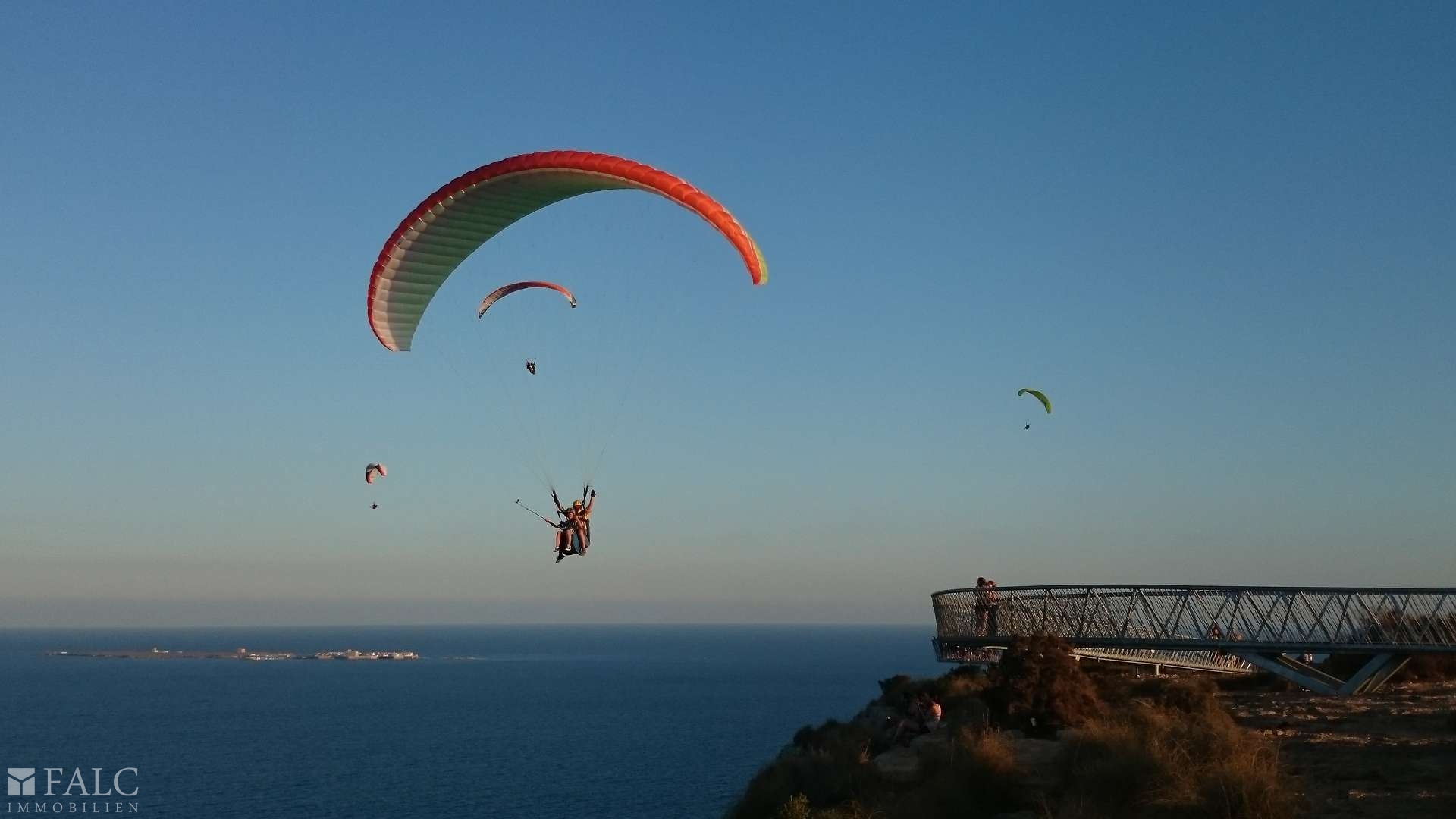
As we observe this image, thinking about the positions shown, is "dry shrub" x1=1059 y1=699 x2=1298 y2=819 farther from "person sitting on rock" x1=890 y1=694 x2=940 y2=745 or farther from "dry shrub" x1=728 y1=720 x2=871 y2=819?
"person sitting on rock" x1=890 y1=694 x2=940 y2=745

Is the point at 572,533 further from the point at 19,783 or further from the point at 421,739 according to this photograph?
the point at 421,739

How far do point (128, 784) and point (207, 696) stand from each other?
6687cm

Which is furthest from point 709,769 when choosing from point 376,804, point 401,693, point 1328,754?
point 401,693

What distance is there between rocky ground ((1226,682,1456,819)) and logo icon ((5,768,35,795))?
224ft

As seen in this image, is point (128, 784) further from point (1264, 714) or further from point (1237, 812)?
point (1237, 812)

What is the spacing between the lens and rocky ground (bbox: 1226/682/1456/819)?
12938 millimetres

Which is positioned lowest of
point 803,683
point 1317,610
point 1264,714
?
point 803,683

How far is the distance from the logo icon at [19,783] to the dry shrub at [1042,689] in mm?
64624

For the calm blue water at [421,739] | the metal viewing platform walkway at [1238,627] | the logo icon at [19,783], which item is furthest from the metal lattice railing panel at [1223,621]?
the logo icon at [19,783]

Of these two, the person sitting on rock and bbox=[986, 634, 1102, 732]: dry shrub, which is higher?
bbox=[986, 634, 1102, 732]: dry shrub

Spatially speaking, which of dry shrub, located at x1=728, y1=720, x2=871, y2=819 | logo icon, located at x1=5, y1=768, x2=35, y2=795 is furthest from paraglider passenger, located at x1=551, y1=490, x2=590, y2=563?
logo icon, located at x1=5, y1=768, x2=35, y2=795

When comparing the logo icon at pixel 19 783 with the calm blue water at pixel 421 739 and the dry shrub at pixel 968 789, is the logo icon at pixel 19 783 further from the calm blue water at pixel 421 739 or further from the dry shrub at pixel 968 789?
the dry shrub at pixel 968 789

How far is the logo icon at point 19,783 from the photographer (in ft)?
218

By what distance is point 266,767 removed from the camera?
230 ft
